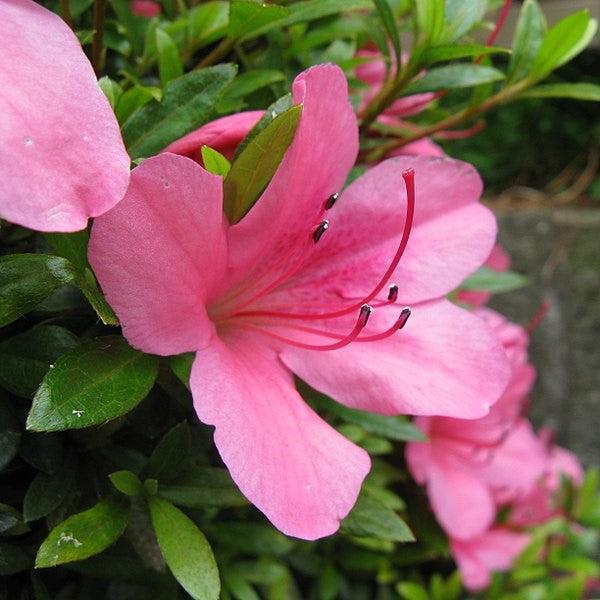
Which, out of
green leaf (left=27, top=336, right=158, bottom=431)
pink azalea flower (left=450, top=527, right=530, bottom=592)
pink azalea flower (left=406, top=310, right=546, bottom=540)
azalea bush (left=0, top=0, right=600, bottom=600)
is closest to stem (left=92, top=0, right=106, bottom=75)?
azalea bush (left=0, top=0, right=600, bottom=600)

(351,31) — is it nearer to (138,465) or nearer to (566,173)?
(138,465)

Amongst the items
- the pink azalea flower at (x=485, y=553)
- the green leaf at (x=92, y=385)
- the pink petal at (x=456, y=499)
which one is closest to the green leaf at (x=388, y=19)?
the green leaf at (x=92, y=385)

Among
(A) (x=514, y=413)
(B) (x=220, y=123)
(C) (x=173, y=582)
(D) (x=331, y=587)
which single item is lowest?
(D) (x=331, y=587)

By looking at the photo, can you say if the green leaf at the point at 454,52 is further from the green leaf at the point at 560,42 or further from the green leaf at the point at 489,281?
the green leaf at the point at 489,281

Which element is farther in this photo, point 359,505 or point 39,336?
point 359,505

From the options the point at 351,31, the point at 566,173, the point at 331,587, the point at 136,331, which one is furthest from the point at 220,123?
the point at 566,173

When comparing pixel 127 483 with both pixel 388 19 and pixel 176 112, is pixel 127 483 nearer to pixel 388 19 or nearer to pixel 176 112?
pixel 176 112
